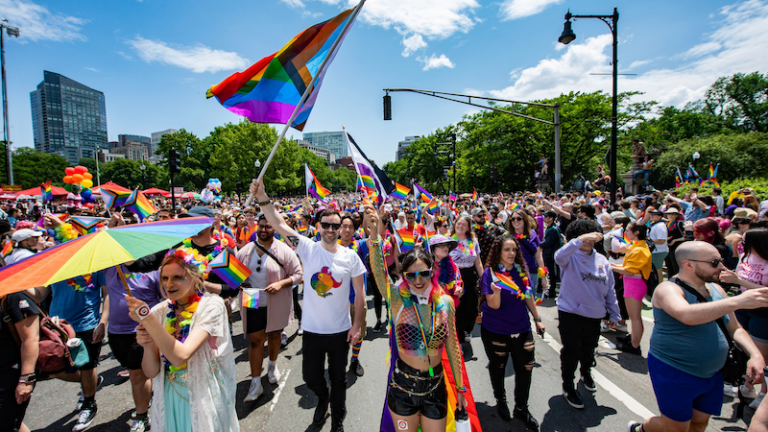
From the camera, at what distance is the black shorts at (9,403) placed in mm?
2518

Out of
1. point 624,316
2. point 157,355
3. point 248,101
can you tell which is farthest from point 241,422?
point 624,316

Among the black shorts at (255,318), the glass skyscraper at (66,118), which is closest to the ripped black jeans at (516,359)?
the black shorts at (255,318)

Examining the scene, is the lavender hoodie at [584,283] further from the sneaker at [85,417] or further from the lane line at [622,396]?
the sneaker at [85,417]

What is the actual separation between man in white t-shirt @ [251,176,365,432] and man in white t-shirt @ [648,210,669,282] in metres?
6.23

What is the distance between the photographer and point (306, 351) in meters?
3.27

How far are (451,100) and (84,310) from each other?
10190mm

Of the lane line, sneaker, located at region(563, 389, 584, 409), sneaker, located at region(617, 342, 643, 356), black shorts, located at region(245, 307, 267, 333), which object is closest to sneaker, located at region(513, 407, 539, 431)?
sneaker, located at region(563, 389, 584, 409)

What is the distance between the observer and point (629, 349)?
4.85 m

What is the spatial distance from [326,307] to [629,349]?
4484 mm

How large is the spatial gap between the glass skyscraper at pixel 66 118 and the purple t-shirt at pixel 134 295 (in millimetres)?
203185

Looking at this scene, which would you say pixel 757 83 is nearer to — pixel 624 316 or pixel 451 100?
pixel 451 100

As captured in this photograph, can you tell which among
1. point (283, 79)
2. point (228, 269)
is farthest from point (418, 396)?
point (283, 79)

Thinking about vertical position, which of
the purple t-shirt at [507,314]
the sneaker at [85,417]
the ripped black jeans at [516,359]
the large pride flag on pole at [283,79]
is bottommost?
the sneaker at [85,417]

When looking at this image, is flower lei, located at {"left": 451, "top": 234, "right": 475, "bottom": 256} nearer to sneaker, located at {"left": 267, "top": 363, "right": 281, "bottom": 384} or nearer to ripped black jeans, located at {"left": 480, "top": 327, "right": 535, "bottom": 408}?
ripped black jeans, located at {"left": 480, "top": 327, "right": 535, "bottom": 408}
